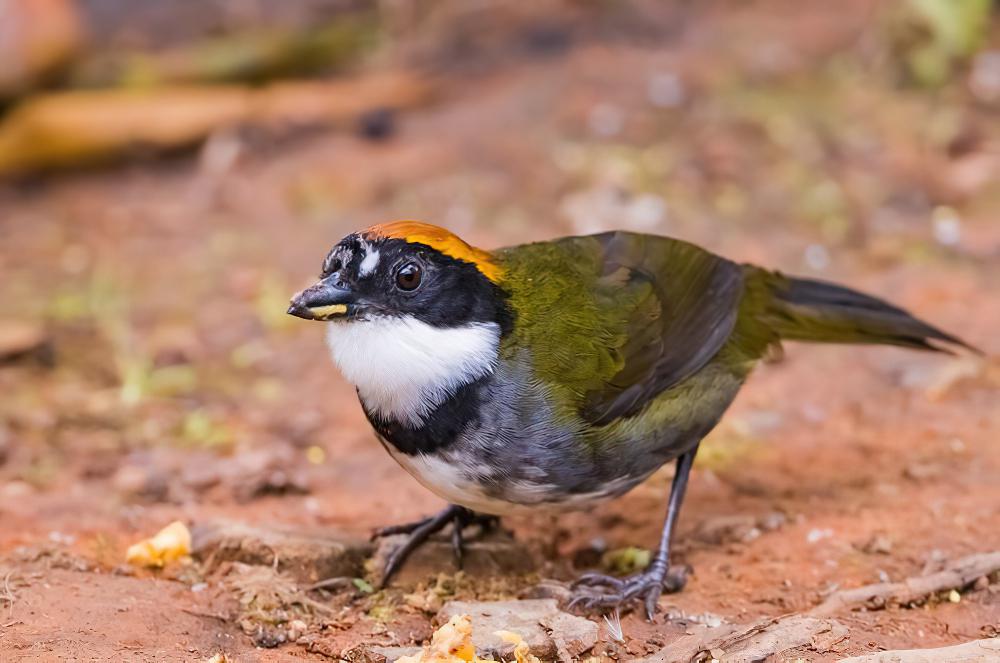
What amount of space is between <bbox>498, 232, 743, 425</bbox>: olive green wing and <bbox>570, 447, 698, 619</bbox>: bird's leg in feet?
1.49

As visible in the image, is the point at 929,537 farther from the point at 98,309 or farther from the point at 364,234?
the point at 98,309

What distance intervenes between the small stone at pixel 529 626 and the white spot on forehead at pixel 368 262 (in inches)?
38.7

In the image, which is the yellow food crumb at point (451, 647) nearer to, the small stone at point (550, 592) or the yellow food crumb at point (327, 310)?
the small stone at point (550, 592)

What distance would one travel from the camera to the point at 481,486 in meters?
3.53

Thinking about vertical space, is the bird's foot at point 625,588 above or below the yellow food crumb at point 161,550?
above

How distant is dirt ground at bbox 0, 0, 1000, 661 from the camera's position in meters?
3.74

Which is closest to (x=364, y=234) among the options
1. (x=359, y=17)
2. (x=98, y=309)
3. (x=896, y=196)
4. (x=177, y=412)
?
(x=177, y=412)

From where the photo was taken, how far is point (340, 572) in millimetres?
3891

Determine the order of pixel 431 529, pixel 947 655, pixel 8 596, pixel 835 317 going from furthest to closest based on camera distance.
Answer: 1. pixel 835 317
2. pixel 431 529
3. pixel 8 596
4. pixel 947 655

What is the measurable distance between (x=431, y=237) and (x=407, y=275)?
15 cm

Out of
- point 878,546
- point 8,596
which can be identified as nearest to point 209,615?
point 8,596

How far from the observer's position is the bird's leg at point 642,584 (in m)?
3.69

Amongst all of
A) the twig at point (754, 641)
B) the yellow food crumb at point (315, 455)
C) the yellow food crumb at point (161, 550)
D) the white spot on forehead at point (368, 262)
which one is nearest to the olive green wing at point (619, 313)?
the white spot on forehead at point (368, 262)

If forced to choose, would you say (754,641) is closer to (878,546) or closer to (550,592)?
(550,592)
